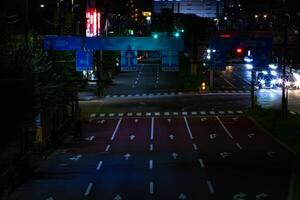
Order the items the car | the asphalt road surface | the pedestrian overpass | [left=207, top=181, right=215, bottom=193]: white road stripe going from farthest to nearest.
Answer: the car
the pedestrian overpass
[left=207, top=181, right=215, bottom=193]: white road stripe
the asphalt road surface

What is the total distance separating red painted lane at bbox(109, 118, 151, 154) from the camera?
4512 cm

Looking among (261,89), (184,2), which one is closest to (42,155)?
(261,89)

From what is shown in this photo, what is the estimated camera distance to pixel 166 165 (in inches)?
1489

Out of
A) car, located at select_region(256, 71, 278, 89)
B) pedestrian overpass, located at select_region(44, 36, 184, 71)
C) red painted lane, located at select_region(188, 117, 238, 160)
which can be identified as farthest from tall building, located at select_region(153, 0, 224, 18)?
pedestrian overpass, located at select_region(44, 36, 184, 71)

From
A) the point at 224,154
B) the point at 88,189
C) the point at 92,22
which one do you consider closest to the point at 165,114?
the point at 224,154

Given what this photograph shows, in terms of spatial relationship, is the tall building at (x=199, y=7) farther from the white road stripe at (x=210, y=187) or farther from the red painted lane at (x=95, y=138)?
the white road stripe at (x=210, y=187)

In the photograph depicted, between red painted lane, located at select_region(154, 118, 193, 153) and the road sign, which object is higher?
the road sign

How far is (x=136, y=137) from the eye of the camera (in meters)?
51.5

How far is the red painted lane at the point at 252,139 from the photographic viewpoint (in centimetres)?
4222

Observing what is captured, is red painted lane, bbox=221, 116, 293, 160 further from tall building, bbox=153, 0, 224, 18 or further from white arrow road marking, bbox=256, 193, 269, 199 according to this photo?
tall building, bbox=153, 0, 224, 18

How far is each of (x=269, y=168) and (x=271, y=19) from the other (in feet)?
326

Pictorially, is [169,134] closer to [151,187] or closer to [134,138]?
[134,138]

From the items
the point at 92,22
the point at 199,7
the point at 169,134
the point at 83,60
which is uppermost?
the point at 199,7

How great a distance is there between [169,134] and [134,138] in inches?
128
